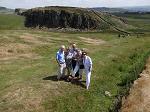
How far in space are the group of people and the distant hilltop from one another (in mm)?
87964

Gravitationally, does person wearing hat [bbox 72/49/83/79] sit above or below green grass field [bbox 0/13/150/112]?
above

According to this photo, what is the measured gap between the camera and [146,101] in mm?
23172

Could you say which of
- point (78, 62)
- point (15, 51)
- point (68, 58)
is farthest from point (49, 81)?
point (15, 51)

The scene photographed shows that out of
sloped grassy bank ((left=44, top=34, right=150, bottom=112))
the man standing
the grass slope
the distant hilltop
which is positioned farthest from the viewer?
the distant hilltop

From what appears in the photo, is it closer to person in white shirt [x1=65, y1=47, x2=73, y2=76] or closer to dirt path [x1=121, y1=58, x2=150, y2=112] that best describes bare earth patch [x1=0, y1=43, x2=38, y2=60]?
person in white shirt [x1=65, y1=47, x2=73, y2=76]

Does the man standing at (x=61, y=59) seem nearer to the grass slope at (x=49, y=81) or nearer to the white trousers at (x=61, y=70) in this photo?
A: the white trousers at (x=61, y=70)

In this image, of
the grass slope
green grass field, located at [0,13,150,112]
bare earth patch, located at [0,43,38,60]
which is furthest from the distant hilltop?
green grass field, located at [0,13,150,112]

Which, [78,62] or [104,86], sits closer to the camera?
[78,62]

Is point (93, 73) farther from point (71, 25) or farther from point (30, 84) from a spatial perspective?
point (71, 25)

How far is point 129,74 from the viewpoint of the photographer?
32625 millimetres

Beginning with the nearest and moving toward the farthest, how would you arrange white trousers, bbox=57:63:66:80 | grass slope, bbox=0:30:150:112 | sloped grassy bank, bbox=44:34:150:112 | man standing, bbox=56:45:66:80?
grass slope, bbox=0:30:150:112 < sloped grassy bank, bbox=44:34:150:112 < man standing, bbox=56:45:66:80 < white trousers, bbox=57:63:66:80

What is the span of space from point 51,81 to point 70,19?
9814 centimetres

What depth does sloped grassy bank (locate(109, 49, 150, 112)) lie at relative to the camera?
78.8 ft

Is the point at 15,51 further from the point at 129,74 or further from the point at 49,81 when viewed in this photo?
the point at 49,81
